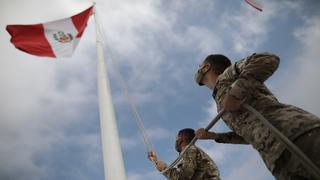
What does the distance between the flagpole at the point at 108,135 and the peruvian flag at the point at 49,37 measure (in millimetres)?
2959

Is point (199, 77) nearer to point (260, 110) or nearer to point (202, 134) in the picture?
point (202, 134)

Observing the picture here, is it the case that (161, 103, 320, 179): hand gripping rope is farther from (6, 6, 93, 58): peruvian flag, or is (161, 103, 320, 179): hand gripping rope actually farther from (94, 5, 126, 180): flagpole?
(6, 6, 93, 58): peruvian flag

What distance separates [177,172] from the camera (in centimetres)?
607

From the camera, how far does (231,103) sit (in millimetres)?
3592

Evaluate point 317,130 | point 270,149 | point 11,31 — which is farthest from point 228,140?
point 11,31

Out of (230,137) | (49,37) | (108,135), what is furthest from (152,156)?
(49,37)

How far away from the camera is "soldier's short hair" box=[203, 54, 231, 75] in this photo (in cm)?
447

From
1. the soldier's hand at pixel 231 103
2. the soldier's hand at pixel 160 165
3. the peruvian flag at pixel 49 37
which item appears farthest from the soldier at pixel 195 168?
the peruvian flag at pixel 49 37

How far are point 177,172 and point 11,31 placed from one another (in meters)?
9.58

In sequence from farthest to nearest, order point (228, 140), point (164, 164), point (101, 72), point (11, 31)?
point (11, 31), point (101, 72), point (164, 164), point (228, 140)

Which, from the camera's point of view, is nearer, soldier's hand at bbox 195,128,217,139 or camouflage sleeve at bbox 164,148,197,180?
soldier's hand at bbox 195,128,217,139

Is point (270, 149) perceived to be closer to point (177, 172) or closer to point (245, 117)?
point (245, 117)

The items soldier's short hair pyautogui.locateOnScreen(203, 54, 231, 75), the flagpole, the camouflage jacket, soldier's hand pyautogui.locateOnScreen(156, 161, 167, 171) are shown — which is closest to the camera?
the camouflage jacket

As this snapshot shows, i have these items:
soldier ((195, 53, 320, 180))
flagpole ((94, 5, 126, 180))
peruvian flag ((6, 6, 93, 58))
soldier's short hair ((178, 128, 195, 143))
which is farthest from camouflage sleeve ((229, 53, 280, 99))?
peruvian flag ((6, 6, 93, 58))
